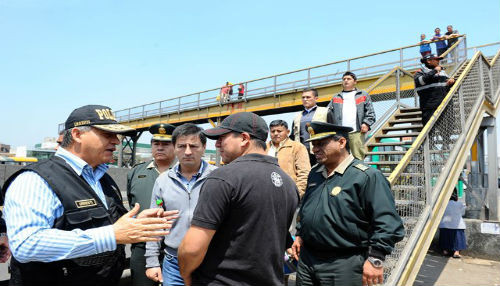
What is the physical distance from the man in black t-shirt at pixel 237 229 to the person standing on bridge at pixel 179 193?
2.24ft

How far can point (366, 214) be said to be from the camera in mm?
2545

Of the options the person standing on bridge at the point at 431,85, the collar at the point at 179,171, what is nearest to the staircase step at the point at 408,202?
the person standing on bridge at the point at 431,85

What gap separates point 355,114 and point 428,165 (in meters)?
1.49

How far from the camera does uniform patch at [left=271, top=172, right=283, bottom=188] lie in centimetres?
191

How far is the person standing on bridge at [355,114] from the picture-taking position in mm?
5160

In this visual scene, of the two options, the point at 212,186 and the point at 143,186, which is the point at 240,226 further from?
the point at 143,186

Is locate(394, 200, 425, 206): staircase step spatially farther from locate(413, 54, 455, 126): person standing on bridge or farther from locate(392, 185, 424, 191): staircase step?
locate(413, 54, 455, 126): person standing on bridge

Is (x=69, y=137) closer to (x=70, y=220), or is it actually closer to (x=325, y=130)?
(x=70, y=220)

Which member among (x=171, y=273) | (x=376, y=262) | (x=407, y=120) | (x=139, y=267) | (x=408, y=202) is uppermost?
(x=407, y=120)

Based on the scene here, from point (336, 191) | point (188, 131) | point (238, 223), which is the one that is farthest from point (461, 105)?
point (238, 223)

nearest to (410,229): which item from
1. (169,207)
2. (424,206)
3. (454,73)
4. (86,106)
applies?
(424,206)

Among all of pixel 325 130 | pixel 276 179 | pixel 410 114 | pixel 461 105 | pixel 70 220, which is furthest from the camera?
pixel 410 114

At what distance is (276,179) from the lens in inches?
76.0

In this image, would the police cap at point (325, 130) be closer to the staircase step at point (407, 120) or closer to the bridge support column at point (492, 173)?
the staircase step at point (407, 120)
